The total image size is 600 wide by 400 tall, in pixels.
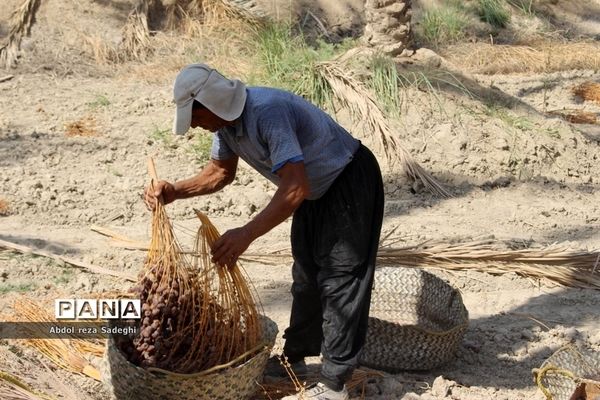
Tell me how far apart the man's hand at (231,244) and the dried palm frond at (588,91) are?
24.6 feet

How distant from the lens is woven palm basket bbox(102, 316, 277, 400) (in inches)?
165

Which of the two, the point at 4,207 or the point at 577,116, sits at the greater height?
the point at 577,116

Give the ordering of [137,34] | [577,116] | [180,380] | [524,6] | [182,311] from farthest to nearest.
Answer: [524,6], [137,34], [577,116], [182,311], [180,380]

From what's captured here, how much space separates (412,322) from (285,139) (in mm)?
2223

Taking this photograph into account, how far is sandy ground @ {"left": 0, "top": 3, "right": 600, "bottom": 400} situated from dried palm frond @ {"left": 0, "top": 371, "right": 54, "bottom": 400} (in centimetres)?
19

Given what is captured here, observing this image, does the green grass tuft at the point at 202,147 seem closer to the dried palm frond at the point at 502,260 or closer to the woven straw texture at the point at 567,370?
the dried palm frond at the point at 502,260

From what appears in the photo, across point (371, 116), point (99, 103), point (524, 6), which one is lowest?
point (99, 103)

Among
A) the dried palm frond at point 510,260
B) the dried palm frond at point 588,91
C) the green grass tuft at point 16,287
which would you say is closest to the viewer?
the green grass tuft at point 16,287

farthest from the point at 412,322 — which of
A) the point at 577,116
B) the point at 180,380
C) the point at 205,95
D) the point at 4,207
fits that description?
the point at 577,116

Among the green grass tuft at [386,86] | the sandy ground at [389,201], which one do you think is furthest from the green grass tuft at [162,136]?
the green grass tuft at [386,86]

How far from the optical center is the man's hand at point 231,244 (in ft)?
13.4

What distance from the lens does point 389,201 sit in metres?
7.89

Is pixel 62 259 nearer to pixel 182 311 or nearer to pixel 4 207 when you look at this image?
pixel 4 207

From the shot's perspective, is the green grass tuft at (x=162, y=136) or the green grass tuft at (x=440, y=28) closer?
the green grass tuft at (x=162, y=136)
